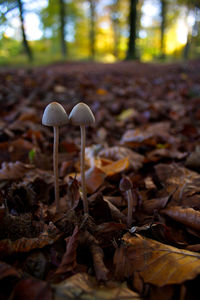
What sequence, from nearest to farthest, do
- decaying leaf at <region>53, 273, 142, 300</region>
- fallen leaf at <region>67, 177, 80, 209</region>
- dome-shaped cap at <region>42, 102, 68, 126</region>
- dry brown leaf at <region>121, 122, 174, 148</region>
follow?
decaying leaf at <region>53, 273, 142, 300</region>
dome-shaped cap at <region>42, 102, 68, 126</region>
fallen leaf at <region>67, 177, 80, 209</region>
dry brown leaf at <region>121, 122, 174, 148</region>

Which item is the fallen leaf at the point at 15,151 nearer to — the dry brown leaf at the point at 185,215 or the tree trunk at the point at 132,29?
the dry brown leaf at the point at 185,215

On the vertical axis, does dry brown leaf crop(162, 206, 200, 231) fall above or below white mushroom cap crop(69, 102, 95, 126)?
below

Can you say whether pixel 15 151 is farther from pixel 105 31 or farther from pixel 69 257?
pixel 105 31

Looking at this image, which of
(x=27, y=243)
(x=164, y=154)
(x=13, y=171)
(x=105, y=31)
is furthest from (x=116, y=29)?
(x=27, y=243)

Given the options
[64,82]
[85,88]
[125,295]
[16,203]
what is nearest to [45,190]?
[16,203]

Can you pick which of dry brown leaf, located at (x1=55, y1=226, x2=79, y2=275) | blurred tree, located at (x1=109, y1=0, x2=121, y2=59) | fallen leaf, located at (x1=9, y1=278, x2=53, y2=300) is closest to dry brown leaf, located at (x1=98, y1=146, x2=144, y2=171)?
dry brown leaf, located at (x1=55, y1=226, x2=79, y2=275)

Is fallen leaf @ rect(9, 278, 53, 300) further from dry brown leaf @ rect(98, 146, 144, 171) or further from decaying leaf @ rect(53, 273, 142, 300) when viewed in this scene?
dry brown leaf @ rect(98, 146, 144, 171)

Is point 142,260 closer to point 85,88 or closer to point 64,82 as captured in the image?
point 85,88
